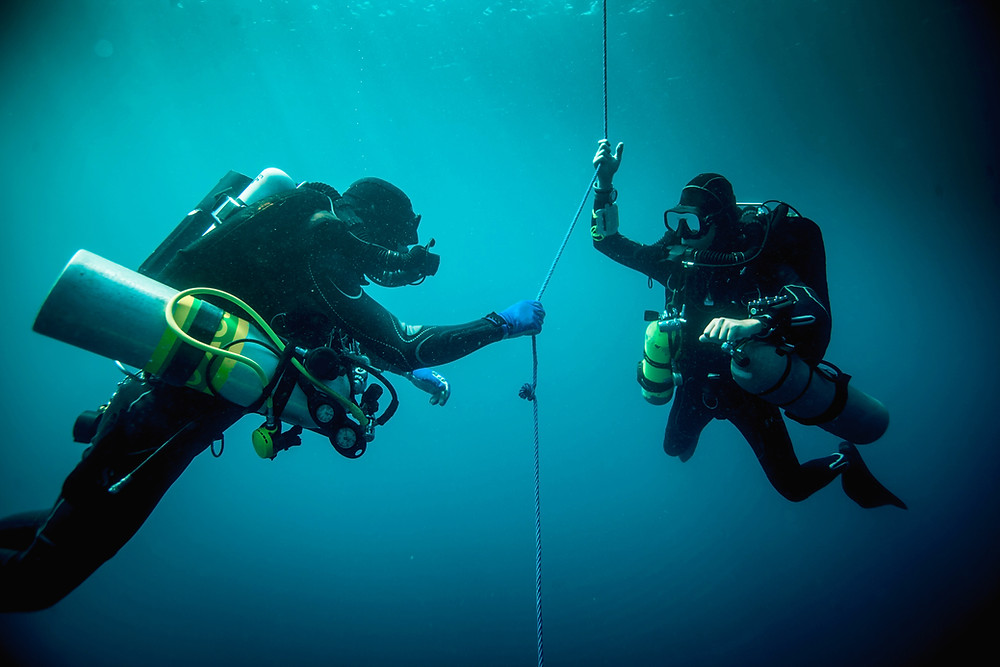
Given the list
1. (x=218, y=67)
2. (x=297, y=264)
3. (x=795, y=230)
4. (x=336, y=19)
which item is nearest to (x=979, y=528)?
(x=795, y=230)

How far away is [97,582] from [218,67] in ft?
74.3

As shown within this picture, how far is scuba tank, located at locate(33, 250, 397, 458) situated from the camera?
1895 mm

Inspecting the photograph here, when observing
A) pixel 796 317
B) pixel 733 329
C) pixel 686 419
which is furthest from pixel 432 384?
pixel 796 317

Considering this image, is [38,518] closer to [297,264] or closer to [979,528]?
[297,264]

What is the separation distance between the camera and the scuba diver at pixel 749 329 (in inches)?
116

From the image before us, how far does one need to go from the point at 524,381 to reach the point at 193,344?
15.3 m

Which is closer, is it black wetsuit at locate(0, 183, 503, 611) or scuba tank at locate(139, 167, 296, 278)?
black wetsuit at locate(0, 183, 503, 611)

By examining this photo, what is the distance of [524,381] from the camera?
16.9m

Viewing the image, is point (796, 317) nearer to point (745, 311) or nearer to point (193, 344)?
point (745, 311)

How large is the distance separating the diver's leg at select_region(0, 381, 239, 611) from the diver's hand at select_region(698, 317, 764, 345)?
131 inches

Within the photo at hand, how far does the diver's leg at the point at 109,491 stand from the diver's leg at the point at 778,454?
4394 mm

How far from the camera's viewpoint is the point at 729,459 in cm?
1928

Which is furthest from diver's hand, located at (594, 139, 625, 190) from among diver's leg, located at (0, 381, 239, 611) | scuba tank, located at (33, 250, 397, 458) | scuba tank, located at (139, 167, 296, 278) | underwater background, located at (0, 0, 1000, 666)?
underwater background, located at (0, 0, 1000, 666)

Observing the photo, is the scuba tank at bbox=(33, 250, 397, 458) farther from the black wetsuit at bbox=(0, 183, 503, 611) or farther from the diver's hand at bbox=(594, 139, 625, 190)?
the diver's hand at bbox=(594, 139, 625, 190)
